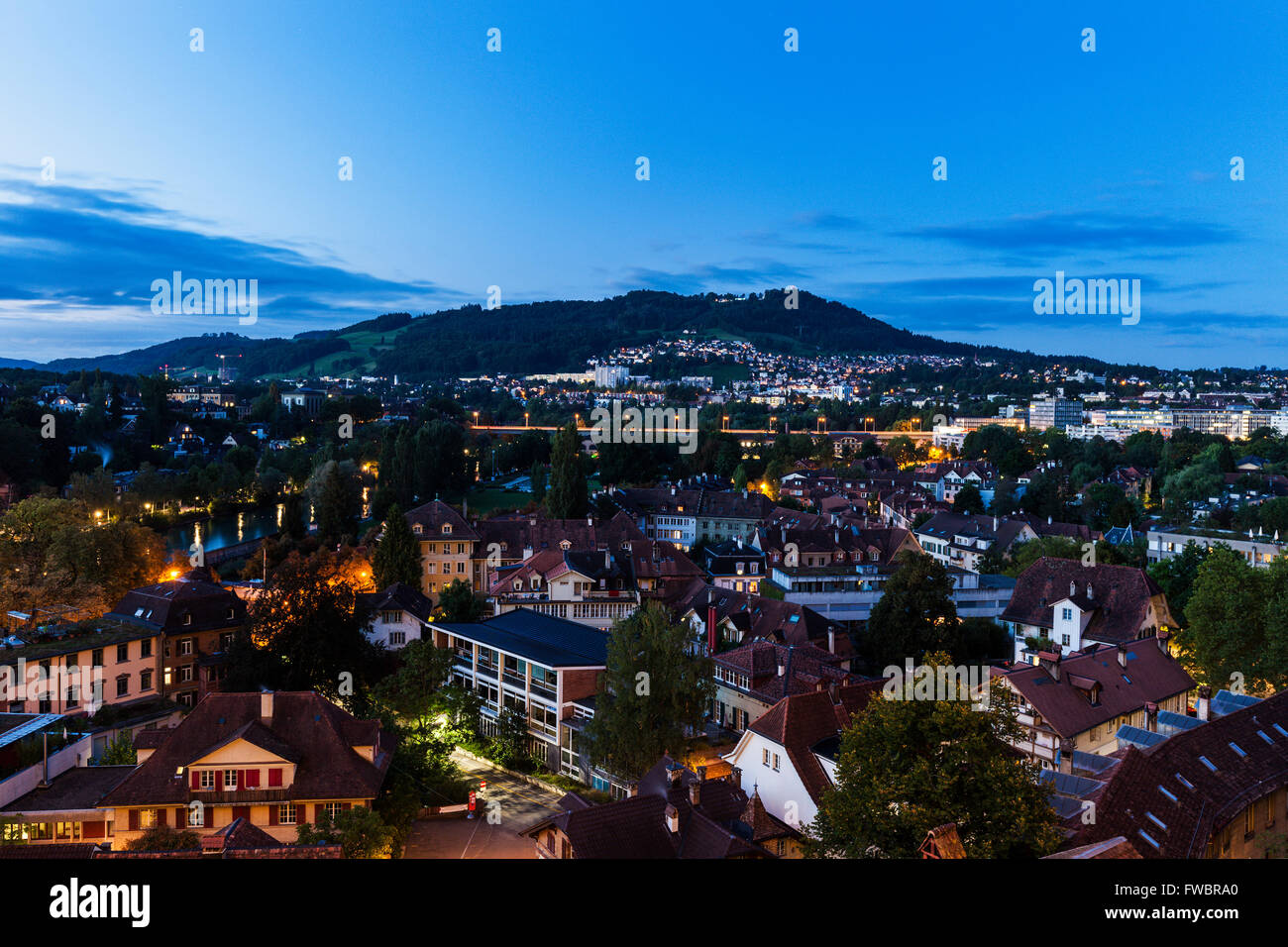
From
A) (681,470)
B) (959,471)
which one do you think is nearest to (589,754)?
(681,470)

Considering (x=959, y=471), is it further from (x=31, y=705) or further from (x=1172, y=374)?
(x=1172, y=374)

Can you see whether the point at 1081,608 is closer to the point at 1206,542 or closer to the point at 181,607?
the point at 1206,542

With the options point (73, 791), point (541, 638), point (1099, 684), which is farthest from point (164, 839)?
point (1099, 684)

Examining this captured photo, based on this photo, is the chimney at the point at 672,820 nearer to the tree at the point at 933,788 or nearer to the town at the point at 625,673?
the town at the point at 625,673

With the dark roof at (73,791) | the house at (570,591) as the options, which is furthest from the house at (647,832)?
the house at (570,591)

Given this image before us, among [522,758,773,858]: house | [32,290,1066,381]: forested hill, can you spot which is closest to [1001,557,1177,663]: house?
[522,758,773,858]: house

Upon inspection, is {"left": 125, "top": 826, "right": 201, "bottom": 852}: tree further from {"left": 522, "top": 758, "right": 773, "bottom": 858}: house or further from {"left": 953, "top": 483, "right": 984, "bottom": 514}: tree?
{"left": 953, "top": 483, "right": 984, "bottom": 514}: tree

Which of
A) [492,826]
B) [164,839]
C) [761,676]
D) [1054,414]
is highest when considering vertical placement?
[1054,414]
